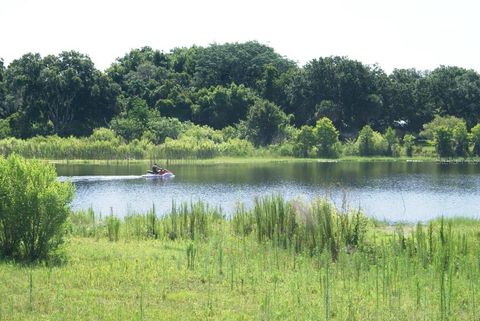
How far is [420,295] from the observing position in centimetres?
1149

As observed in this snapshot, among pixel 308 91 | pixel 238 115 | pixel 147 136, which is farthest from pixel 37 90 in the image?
pixel 308 91

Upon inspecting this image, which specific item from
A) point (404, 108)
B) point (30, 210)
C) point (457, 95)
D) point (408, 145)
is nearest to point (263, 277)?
point (30, 210)

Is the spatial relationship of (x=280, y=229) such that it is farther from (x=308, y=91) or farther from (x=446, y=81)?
(x=446, y=81)

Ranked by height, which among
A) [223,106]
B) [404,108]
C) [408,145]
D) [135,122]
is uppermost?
[223,106]

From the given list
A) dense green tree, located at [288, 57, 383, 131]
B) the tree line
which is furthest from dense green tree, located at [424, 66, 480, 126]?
dense green tree, located at [288, 57, 383, 131]

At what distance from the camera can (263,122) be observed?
79250 millimetres

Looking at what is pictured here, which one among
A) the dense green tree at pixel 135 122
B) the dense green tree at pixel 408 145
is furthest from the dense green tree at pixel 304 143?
the dense green tree at pixel 135 122

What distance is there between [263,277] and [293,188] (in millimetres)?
27598

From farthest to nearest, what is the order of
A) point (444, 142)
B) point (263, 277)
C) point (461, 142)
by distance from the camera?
point (461, 142) → point (444, 142) → point (263, 277)

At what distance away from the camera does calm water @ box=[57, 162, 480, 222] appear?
31719mm

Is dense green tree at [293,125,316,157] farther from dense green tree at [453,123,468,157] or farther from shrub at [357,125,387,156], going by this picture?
dense green tree at [453,123,468,157]

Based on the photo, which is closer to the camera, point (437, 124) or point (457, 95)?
point (437, 124)

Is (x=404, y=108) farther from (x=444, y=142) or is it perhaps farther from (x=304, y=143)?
(x=304, y=143)

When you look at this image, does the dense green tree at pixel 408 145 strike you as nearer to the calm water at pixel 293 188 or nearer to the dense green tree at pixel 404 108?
the dense green tree at pixel 404 108
